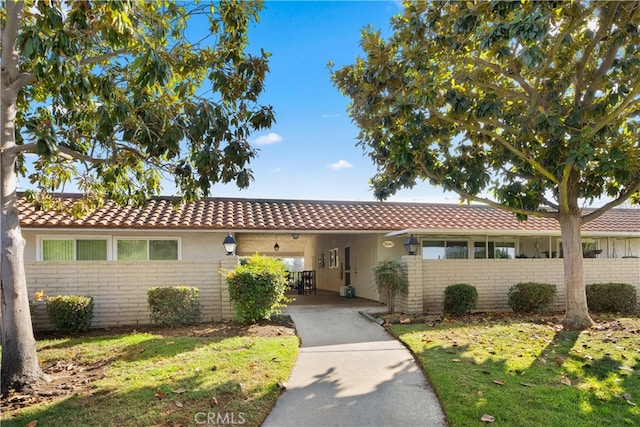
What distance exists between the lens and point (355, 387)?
5.75m

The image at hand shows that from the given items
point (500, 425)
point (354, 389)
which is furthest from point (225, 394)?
point (500, 425)

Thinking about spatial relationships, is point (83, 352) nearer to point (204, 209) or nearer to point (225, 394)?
point (225, 394)

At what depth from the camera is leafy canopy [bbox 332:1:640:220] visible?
7617 mm

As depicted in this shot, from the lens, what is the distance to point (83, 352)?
7.82m

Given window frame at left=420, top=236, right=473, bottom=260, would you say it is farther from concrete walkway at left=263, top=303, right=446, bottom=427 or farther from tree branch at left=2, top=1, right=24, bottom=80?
tree branch at left=2, top=1, right=24, bottom=80

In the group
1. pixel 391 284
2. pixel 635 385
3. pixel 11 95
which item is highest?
pixel 11 95

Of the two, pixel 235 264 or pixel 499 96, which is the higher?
pixel 499 96

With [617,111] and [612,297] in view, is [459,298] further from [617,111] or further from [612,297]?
[617,111]

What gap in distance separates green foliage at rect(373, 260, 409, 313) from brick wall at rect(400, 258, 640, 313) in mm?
265

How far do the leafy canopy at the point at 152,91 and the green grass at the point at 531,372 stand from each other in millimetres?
4688

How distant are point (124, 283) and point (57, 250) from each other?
287 centimetres

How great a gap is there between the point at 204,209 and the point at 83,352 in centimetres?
678

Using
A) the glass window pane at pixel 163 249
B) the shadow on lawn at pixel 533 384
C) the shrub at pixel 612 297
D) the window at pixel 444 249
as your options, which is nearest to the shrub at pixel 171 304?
the glass window pane at pixel 163 249

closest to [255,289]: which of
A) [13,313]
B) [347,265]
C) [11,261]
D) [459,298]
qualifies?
[13,313]
